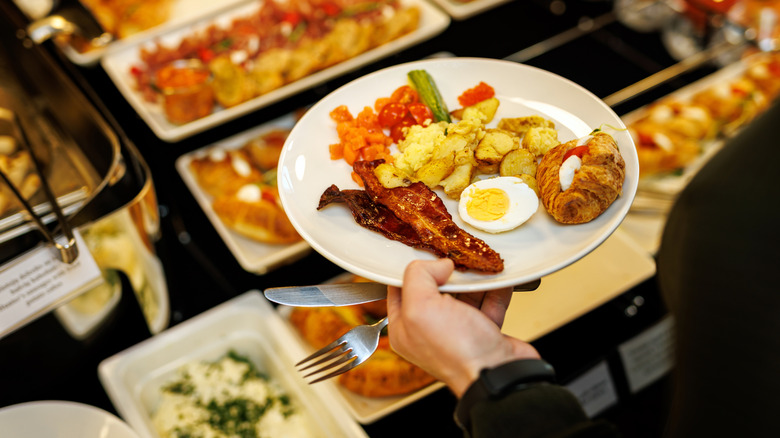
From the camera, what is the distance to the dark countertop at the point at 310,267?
6.43 feet

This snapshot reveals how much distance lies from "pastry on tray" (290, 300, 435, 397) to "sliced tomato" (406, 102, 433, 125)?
753 millimetres

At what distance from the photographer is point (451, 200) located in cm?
162

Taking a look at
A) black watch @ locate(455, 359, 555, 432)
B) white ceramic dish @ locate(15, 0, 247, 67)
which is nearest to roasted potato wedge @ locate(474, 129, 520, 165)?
black watch @ locate(455, 359, 555, 432)

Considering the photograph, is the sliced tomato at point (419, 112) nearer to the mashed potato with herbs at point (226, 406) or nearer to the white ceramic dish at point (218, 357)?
the white ceramic dish at point (218, 357)

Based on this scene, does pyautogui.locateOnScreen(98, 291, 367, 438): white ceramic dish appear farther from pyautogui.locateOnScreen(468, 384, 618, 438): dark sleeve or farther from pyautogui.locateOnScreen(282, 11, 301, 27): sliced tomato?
pyautogui.locateOnScreen(282, 11, 301, 27): sliced tomato

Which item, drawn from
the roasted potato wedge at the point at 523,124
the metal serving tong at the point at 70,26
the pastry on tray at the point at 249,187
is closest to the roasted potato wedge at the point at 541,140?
the roasted potato wedge at the point at 523,124

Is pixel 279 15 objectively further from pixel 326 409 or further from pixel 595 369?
pixel 595 369

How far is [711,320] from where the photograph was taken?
0.88 metres

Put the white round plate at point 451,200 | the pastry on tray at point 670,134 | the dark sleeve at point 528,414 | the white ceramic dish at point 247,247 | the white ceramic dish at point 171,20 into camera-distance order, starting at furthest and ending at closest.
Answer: the white ceramic dish at point 171,20, the pastry on tray at point 670,134, the white ceramic dish at point 247,247, the white round plate at point 451,200, the dark sleeve at point 528,414

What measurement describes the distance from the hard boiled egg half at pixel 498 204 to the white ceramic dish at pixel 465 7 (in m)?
1.85

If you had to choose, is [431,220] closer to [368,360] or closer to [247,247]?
[368,360]

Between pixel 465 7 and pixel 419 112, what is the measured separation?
1679 millimetres

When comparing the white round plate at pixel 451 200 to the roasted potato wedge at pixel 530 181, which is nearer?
the white round plate at pixel 451 200

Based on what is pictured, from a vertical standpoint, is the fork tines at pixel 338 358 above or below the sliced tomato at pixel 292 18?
below
